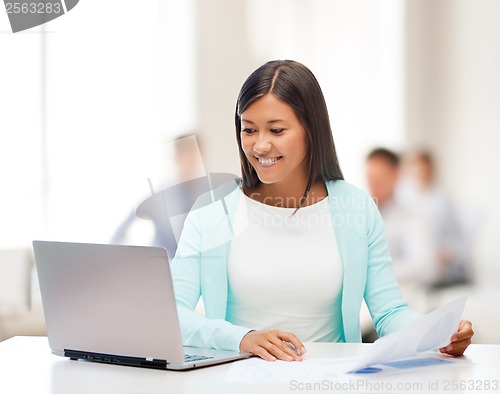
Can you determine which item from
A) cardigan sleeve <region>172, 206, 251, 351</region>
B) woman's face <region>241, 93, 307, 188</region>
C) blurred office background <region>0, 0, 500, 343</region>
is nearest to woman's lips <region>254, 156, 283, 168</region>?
woman's face <region>241, 93, 307, 188</region>

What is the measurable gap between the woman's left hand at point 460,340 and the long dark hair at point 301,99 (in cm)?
51

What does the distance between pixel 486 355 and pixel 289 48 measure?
3.56 metres

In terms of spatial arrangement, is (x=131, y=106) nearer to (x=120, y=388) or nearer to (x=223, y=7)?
(x=223, y=7)

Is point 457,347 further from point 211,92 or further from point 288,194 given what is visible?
point 211,92

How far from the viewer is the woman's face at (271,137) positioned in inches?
66.9

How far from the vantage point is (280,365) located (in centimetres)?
139

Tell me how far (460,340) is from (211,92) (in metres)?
3.51

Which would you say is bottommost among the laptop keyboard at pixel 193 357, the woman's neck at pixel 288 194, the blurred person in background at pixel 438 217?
the blurred person in background at pixel 438 217

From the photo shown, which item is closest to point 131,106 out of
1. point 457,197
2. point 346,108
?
point 346,108

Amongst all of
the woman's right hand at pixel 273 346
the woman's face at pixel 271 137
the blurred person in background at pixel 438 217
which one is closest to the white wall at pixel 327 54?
the blurred person in background at pixel 438 217

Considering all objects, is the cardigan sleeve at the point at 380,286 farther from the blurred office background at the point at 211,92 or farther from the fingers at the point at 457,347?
the blurred office background at the point at 211,92

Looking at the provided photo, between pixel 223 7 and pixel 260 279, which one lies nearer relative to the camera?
pixel 260 279

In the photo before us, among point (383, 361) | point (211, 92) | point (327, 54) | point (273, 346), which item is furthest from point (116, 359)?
point (327, 54)

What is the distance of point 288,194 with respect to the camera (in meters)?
1.84
